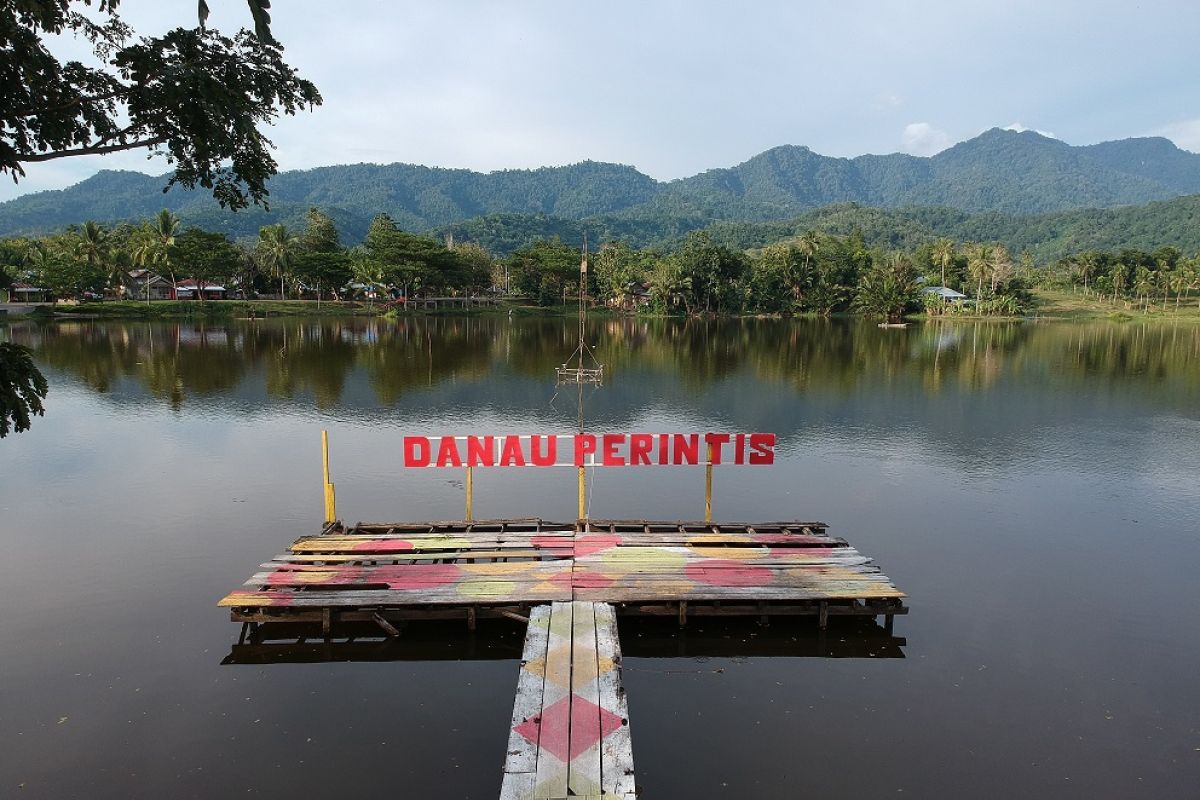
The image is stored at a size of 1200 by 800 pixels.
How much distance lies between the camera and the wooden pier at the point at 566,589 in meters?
10.6

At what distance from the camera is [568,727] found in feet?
34.0

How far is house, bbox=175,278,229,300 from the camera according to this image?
399 feet

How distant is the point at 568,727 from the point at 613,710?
751mm

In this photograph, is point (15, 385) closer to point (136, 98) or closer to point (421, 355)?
point (136, 98)

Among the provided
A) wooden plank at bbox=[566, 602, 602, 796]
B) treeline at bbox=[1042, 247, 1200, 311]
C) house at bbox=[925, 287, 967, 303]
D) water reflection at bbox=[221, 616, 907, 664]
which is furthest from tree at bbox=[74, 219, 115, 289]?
treeline at bbox=[1042, 247, 1200, 311]

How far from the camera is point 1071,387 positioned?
159ft

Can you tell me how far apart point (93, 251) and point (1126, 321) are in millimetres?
170268

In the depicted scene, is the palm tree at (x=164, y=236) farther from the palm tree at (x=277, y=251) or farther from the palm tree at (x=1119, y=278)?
Result: the palm tree at (x=1119, y=278)

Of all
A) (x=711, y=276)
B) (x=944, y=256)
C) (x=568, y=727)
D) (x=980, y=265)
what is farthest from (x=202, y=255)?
(x=944, y=256)

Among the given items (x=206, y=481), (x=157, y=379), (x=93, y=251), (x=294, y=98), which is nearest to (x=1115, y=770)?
(x=294, y=98)

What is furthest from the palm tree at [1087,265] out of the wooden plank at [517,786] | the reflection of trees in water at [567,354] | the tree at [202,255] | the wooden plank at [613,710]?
the wooden plank at [517,786]

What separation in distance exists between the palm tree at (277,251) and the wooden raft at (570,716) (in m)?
120

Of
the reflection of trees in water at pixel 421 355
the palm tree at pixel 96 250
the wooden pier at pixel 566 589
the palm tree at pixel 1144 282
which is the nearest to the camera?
the wooden pier at pixel 566 589

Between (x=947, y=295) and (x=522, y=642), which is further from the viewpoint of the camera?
(x=947, y=295)
